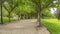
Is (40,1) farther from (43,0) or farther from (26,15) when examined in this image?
(26,15)

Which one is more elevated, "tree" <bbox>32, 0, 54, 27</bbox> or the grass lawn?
"tree" <bbox>32, 0, 54, 27</bbox>

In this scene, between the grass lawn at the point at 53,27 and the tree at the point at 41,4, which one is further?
the tree at the point at 41,4

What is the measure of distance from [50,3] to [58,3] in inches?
35.4

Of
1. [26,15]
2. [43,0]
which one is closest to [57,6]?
[43,0]

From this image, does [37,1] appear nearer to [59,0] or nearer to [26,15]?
[59,0]

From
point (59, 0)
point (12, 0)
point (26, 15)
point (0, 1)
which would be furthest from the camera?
point (26, 15)

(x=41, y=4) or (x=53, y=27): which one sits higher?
(x=41, y=4)

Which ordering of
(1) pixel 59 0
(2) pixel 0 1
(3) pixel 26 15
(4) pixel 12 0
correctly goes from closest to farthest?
1. (1) pixel 59 0
2. (2) pixel 0 1
3. (4) pixel 12 0
4. (3) pixel 26 15

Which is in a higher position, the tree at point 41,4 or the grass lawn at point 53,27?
the tree at point 41,4

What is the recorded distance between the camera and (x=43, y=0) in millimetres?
21375

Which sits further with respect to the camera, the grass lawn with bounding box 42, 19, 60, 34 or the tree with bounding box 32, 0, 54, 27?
the tree with bounding box 32, 0, 54, 27

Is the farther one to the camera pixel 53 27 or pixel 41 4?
A: pixel 41 4

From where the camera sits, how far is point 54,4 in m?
20.7

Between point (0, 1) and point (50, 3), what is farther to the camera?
point (0, 1)
